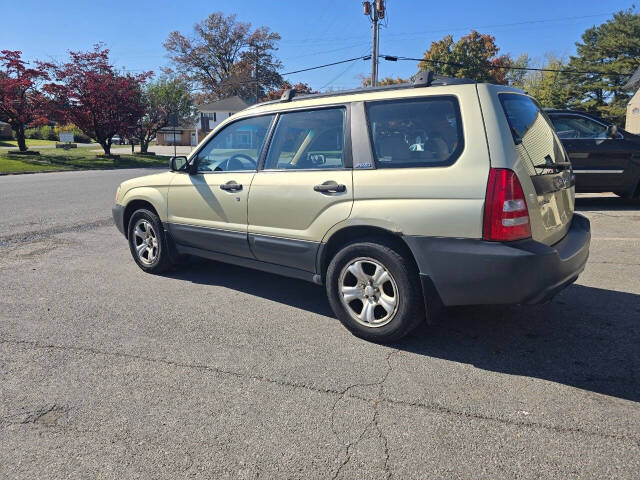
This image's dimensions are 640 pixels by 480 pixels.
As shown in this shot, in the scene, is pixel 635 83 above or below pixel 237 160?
above

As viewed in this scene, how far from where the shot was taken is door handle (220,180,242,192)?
4.55m

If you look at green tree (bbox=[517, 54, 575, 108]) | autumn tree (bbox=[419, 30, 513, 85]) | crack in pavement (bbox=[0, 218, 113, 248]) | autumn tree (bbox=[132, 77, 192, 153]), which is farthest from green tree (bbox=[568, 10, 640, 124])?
crack in pavement (bbox=[0, 218, 113, 248])

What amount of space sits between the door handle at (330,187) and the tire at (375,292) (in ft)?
1.41

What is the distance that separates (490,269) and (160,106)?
140 ft

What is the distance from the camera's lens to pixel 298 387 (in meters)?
3.09

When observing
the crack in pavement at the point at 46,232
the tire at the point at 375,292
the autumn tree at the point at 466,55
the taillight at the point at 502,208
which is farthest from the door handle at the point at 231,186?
the autumn tree at the point at 466,55

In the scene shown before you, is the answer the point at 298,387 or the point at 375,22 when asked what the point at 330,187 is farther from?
the point at 375,22

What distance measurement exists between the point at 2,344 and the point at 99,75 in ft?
99.8

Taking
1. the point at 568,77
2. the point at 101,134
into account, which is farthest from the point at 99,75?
the point at 568,77

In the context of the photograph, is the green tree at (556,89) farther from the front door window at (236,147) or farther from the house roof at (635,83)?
the front door window at (236,147)

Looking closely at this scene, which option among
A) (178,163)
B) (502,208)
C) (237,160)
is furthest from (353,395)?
(178,163)

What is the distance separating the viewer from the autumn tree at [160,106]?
131 ft

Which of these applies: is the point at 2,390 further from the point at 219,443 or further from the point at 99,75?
the point at 99,75

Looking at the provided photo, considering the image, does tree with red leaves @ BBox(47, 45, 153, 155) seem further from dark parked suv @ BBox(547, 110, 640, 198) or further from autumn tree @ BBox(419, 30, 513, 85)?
autumn tree @ BBox(419, 30, 513, 85)
